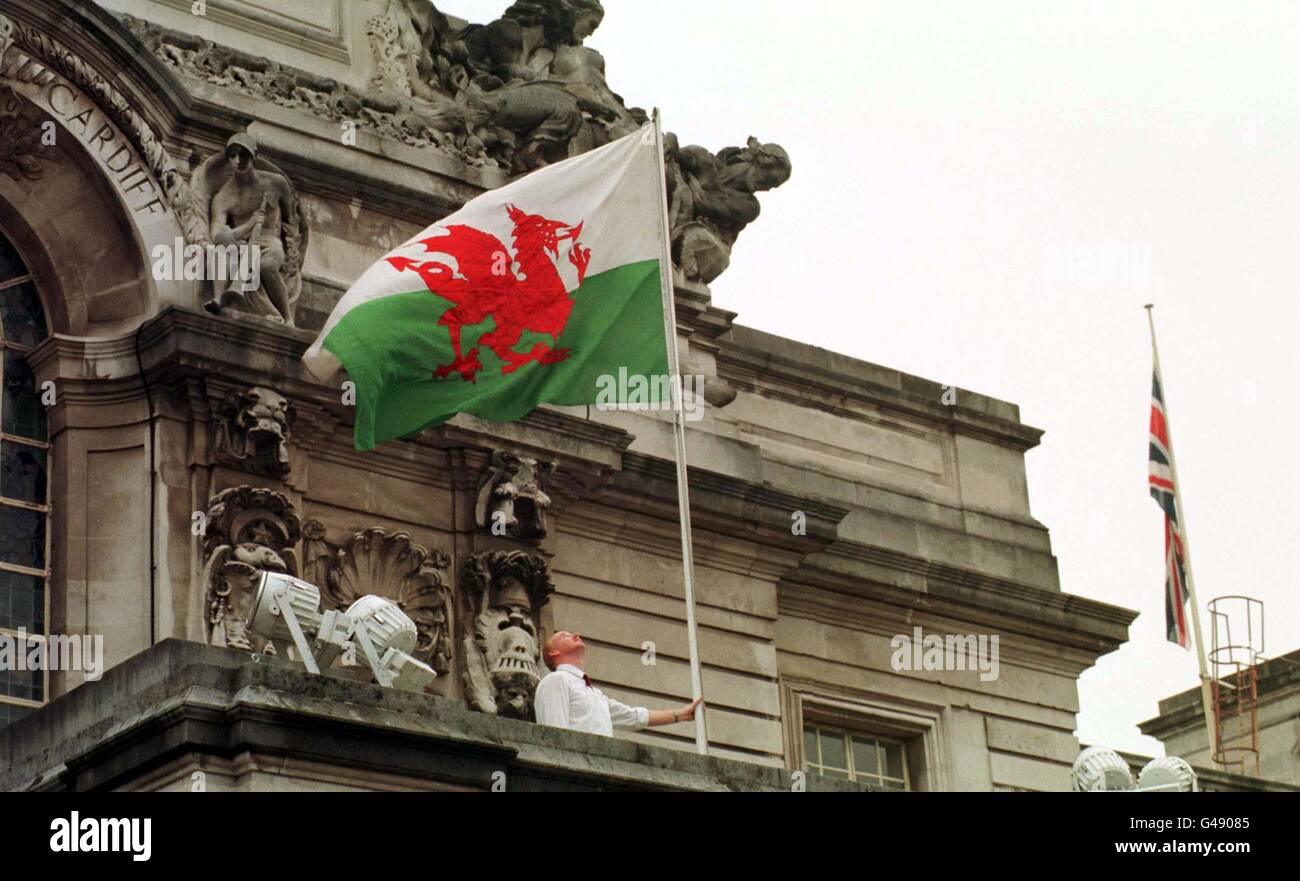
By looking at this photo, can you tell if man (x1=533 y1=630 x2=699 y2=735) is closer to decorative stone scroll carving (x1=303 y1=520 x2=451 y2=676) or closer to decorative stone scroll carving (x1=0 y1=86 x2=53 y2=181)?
decorative stone scroll carving (x1=303 y1=520 x2=451 y2=676)

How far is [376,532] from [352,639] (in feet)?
20.9

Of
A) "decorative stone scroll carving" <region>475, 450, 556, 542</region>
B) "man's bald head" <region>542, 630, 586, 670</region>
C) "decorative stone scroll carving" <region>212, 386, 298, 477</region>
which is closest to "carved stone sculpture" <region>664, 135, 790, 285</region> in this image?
"decorative stone scroll carving" <region>475, 450, 556, 542</region>

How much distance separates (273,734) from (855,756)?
13.3 meters

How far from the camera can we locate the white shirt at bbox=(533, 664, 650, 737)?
21.6 metres

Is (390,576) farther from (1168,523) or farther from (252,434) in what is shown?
(1168,523)

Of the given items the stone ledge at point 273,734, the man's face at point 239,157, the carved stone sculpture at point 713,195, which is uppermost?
the carved stone sculpture at point 713,195

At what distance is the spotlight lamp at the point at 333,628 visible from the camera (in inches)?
774

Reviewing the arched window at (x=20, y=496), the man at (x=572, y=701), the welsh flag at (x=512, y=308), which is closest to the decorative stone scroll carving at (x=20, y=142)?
the arched window at (x=20, y=496)

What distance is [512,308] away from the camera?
83.2 ft

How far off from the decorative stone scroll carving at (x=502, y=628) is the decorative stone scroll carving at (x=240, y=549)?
71.1 inches

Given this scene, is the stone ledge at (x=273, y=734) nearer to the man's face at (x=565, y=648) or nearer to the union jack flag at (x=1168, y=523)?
the man's face at (x=565, y=648)

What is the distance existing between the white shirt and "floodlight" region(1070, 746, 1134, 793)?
500 centimetres

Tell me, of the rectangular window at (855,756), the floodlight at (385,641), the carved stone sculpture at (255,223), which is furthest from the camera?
the rectangular window at (855,756)
